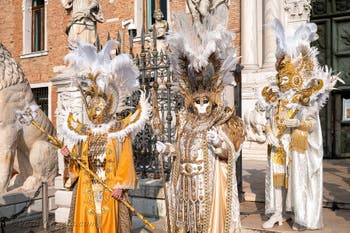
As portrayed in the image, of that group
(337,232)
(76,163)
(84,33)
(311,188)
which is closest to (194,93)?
(76,163)

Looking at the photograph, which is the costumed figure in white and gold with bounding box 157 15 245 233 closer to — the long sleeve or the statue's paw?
the long sleeve

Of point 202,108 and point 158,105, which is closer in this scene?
point 202,108

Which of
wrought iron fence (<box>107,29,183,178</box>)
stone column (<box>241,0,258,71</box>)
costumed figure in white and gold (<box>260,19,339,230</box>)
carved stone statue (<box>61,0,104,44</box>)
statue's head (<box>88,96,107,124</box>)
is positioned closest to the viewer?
statue's head (<box>88,96,107,124</box>)

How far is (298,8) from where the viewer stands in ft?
41.6

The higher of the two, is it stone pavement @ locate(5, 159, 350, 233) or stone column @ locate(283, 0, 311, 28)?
stone column @ locate(283, 0, 311, 28)

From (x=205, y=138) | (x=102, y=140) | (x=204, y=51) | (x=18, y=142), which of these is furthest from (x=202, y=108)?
(x=18, y=142)

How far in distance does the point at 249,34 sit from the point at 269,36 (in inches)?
26.0

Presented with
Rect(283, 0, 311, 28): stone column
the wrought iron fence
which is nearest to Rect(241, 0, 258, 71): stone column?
Rect(283, 0, 311, 28): stone column

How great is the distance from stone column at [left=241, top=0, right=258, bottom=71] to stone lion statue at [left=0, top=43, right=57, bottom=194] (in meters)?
7.63

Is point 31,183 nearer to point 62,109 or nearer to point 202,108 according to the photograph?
point 62,109

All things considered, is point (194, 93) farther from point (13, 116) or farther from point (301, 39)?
point (13, 116)

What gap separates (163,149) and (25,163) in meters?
3.76

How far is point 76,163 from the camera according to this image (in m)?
4.75

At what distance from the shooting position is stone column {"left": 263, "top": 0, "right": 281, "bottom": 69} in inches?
510
